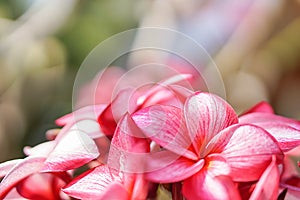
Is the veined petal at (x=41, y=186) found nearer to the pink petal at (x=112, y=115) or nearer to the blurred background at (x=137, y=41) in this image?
the pink petal at (x=112, y=115)

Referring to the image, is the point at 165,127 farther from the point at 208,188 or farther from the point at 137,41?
Answer: the point at 137,41

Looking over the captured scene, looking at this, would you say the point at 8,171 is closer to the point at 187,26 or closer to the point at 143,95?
the point at 143,95

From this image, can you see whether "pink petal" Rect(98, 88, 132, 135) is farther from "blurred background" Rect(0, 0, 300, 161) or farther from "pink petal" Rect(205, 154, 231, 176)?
"blurred background" Rect(0, 0, 300, 161)

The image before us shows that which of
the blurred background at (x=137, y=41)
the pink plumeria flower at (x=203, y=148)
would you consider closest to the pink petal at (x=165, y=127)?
the pink plumeria flower at (x=203, y=148)

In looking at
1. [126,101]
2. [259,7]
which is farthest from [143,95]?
[259,7]

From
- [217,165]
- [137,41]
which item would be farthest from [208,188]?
[137,41]

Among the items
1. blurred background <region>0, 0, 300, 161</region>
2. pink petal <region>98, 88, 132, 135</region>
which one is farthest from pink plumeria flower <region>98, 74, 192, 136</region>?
blurred background <region>0, 0, 300, 161</region>

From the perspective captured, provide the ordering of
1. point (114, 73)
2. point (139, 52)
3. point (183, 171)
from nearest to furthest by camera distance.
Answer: point (183, 171) → point (114, 73) → point (139, 52)
